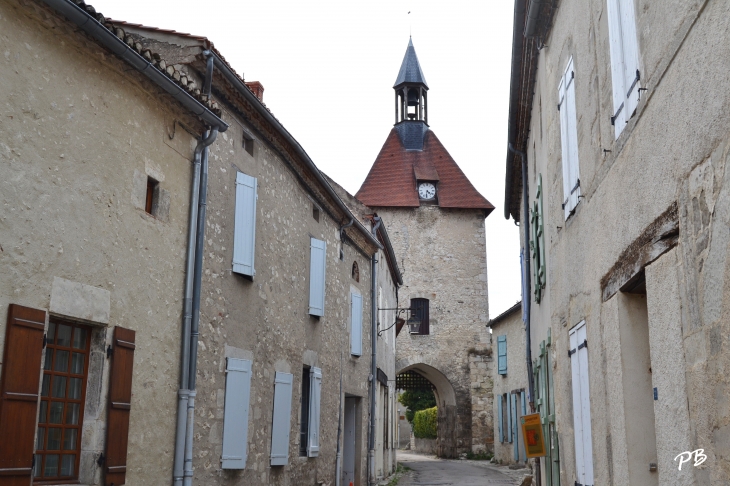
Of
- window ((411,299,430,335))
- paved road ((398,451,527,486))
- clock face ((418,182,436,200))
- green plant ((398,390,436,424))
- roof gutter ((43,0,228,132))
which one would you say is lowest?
paved road ((398,451,527,486))

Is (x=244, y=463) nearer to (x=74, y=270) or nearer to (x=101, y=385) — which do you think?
(x=101, y=385)

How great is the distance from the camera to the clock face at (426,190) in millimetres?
31234

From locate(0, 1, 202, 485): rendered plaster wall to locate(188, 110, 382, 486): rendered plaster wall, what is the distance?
835mm

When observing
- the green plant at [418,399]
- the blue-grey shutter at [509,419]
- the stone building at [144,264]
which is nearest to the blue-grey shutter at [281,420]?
the stone building at [144,264]

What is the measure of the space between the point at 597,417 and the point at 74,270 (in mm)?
4018

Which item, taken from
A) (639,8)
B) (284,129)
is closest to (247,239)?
(284,129)

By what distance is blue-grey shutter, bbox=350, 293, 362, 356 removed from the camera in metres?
14.6

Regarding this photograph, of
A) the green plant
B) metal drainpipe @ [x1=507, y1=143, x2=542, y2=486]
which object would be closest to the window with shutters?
metal drainpipe @ [x1=507, y1=143, x2=542, y2=486]

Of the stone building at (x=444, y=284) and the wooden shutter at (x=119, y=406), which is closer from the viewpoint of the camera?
the wooden shutter at (x=119, y=406)

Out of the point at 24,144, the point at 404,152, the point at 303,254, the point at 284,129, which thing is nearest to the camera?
the point at 24,144

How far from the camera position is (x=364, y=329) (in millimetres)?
16000

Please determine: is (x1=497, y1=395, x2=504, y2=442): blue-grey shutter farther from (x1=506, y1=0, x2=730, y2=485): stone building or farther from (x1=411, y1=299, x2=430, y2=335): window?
(x1=506, y1=0, x2=730, y2=485): stone building

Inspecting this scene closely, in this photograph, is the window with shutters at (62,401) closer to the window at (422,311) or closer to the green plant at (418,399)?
the window at (422,311)

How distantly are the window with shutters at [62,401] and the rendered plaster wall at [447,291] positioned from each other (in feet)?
79.8
